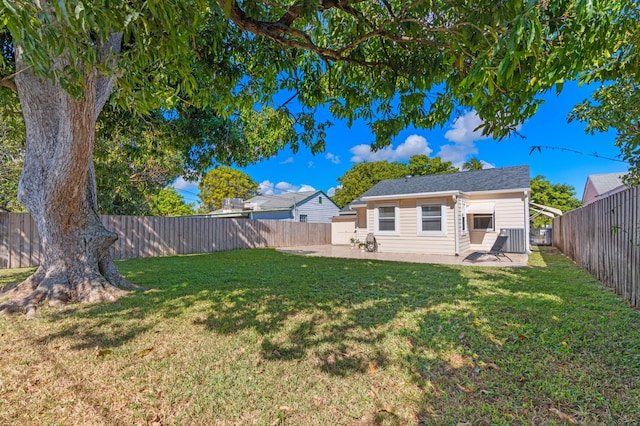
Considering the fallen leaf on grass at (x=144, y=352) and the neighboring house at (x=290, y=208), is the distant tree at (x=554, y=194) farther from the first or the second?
the fallen leaf on grass at (x=144, y=352)

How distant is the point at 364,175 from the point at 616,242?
32.4m

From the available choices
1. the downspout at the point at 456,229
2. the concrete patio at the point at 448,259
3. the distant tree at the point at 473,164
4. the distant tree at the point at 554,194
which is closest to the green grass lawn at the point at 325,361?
the concrete patio at the point at 448,259

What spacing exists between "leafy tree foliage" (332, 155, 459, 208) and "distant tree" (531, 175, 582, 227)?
9352mm

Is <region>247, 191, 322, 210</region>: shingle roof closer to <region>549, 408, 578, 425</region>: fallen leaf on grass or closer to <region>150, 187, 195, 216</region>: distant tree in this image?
<region>150, 187, 195, 216</region>: distant tree

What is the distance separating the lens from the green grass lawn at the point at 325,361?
75.5 inches

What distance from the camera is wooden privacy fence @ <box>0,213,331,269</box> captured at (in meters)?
8.11

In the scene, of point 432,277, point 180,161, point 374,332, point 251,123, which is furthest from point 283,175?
point 374,332

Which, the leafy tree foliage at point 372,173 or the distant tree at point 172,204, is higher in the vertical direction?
the leafy tree foliage at point 372,173

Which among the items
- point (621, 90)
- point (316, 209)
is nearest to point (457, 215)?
point (621, 90)

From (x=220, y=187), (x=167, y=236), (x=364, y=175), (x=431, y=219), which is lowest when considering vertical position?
(x=167, y=236)

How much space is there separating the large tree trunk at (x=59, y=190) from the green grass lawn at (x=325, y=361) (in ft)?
1.58

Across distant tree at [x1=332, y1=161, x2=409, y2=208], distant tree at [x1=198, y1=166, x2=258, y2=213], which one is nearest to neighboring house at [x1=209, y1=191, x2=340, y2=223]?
distant tree at [x1=332, y1=161, x2=409, y2=208]

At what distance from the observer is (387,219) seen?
13.2 meters

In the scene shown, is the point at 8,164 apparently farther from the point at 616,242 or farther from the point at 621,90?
the point at 621,90
